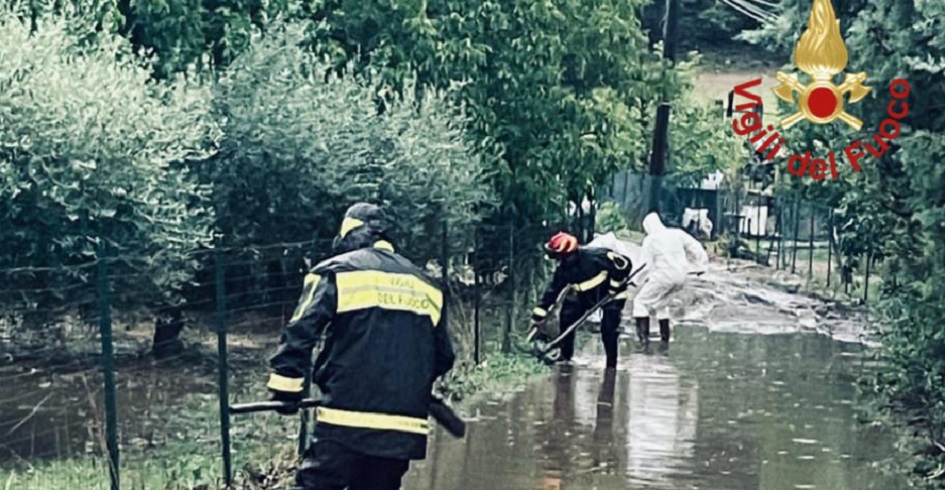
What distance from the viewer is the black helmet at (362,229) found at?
314 inches

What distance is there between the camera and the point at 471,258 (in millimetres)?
18156

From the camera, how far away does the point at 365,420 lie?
7652mm

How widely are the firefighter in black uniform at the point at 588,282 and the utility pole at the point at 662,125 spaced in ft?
58.2

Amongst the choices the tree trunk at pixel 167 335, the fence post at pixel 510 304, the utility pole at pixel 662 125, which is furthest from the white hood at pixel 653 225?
the utility pole at pixel 662 125

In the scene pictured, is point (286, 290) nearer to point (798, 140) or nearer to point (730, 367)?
point (730, 367)

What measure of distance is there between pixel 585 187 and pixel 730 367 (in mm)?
4161

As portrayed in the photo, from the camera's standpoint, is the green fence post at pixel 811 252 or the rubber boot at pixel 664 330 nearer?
the rubber boot at pixel 664 330

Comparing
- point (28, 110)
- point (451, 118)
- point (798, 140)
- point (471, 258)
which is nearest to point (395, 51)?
point (451, 118)

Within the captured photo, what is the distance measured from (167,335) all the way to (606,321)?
18.1ft

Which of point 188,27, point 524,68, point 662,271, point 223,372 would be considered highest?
point 188,27

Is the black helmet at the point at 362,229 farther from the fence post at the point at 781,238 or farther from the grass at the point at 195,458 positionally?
the fence post at the point at 781,238

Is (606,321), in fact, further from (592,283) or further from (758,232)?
(758,232)

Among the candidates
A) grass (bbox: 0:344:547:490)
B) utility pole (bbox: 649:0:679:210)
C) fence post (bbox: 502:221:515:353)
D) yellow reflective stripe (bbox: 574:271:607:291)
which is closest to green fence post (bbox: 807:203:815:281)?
utility pole (bbox: 649:0:679:210)

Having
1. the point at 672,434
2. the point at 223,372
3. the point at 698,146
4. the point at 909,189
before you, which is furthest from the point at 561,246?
the point at 698,146
